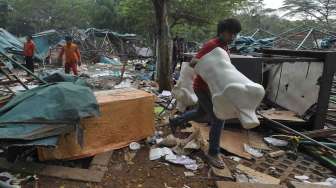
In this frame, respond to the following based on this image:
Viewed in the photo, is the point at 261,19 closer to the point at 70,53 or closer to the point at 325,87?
the point at 70,53

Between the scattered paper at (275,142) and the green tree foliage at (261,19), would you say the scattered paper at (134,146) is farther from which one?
the green tree foliage at (261,19)

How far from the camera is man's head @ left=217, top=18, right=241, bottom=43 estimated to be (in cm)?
353

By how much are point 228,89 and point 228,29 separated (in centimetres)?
63

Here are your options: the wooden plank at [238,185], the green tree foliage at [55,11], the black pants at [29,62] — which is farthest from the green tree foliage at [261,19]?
the wooden plank at [238,185]

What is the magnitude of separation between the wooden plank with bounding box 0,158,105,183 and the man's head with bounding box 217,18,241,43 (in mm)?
1861

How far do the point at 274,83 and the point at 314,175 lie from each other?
8.05ft

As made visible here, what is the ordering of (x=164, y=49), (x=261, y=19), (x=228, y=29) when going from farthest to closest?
(x=261, y=19) < (x=164, y=49) < (x=228, y=29)

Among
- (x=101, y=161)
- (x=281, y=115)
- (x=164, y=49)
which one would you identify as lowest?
(x=101, y=161)

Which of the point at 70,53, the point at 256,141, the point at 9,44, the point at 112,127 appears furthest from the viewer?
the point at 9,44

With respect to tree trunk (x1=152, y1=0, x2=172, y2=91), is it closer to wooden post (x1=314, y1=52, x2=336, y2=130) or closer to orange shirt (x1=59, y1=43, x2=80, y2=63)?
orange shirt (x1=59, y1=43, x2=80, y2=63)

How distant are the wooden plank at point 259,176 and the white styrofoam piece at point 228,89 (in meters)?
0.70

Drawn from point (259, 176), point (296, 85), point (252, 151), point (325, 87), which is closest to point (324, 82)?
point (325, 87)

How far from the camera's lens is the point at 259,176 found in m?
3.72

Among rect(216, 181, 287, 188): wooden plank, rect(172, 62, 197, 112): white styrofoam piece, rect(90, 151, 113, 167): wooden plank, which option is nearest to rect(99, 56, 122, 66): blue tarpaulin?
rect(172, 62, 197, 112): white styrofoam piece
